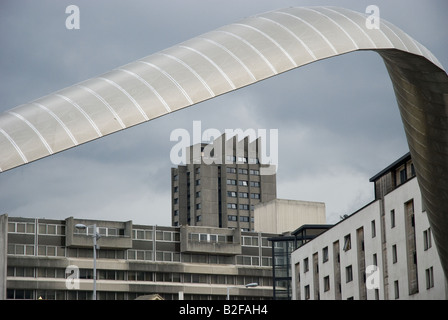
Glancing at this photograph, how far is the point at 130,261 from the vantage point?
150 metres

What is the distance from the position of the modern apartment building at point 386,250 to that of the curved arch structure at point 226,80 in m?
27.2

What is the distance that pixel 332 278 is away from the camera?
91625mm

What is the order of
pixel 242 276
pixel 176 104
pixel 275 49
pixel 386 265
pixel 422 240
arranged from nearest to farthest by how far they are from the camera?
1. pixel 176 104
2. pixel 275 49
3. pixel 422 240
4. pixel 386 265
5. pixel 242 276

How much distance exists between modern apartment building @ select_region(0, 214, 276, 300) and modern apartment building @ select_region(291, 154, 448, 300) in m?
55.1

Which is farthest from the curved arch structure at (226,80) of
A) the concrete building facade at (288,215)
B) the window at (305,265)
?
the concrete building facade at (288,215)

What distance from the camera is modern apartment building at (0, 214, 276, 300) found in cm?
14262

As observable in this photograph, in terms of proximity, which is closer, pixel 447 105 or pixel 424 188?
pixel 447 105

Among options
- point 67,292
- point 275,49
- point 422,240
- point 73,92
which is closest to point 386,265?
point 422,240

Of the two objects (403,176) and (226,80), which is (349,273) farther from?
(226,80)

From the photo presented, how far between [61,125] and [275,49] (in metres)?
9.16

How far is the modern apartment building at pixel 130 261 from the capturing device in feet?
468

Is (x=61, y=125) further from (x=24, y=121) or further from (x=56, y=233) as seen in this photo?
(x=56, y=233)

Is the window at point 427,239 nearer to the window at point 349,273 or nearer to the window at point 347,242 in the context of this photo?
the window at point 347,242

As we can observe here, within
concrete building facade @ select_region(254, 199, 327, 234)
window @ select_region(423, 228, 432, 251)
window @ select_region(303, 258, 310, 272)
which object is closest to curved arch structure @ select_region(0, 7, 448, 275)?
window @ select_region(423, 228, 432, 251)
